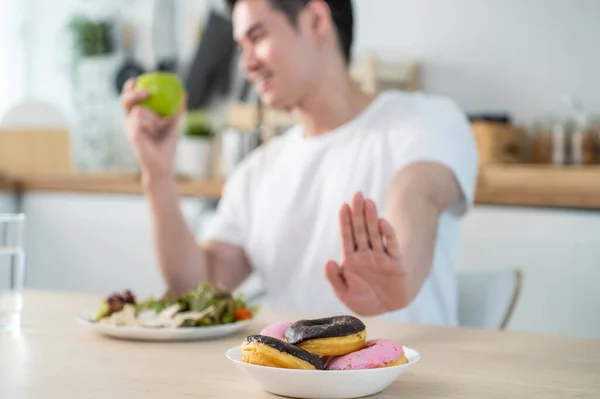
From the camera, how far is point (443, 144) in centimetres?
158

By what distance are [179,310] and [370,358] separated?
0.43 meters

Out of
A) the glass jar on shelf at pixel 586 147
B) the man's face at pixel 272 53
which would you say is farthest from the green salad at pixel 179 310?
the glass jar on shelf at pixel 586 147

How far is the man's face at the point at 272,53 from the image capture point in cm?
174

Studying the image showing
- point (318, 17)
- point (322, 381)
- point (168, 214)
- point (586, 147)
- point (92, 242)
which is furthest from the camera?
point (92, 242)

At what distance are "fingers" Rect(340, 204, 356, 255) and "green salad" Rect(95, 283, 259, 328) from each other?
0.54ft

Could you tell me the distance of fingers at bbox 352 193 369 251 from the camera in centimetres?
106

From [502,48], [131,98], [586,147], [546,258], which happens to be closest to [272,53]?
[131,98]

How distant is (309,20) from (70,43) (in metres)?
2.40

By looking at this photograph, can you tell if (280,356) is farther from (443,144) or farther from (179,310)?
(443,144)

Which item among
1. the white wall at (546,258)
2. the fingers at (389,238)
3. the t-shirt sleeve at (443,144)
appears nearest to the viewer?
the fingers at (389,238)

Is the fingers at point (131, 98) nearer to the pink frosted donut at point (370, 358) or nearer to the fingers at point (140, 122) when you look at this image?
the fingers at point (140, 122)

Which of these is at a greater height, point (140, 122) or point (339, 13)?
point (339, 13)

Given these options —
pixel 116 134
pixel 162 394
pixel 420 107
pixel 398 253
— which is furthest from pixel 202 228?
pixel 162 394

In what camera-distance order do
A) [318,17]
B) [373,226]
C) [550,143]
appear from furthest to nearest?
[550,143] → [318,17] → [373,226]
